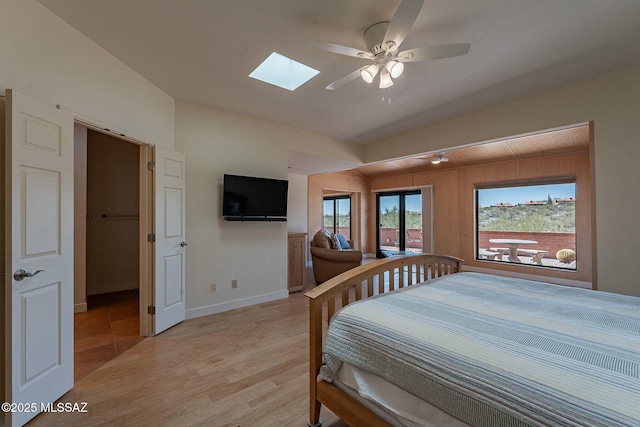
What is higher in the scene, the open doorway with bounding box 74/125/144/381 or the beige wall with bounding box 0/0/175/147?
the beige wall with bounding box 0/0/175/147

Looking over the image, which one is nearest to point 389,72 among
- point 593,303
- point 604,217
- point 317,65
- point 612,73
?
point 317,65

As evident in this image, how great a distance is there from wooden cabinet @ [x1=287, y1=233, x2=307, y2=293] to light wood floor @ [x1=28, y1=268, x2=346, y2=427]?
4.62 feet

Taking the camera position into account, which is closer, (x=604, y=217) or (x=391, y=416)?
(x=391, y=416)

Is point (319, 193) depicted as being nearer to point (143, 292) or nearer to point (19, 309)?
point (143, 292)

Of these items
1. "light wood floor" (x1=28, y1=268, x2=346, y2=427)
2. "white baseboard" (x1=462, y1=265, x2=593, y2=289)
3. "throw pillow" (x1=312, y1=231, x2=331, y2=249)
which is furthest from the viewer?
"throw pillow" (x1=312, y1=231, x2=331, y2=249)

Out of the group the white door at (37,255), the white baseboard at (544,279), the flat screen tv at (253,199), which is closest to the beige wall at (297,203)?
the flat screen tv at (253,199)

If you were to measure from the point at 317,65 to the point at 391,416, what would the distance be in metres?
2.60

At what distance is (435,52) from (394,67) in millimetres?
289

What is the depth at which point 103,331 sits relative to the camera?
2922 mm

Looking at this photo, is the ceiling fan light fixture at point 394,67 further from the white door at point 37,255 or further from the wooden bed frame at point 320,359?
the white door at point 37,255

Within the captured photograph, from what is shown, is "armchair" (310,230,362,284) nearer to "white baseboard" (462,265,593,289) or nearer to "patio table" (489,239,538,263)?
"white baseboard" (462,265,593,289)

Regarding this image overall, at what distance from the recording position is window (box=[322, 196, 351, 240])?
8.55m

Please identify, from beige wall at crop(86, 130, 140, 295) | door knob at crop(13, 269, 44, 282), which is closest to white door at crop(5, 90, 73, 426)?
door knob at crop(13, 269, 44, 282)

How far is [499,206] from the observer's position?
591 cm
